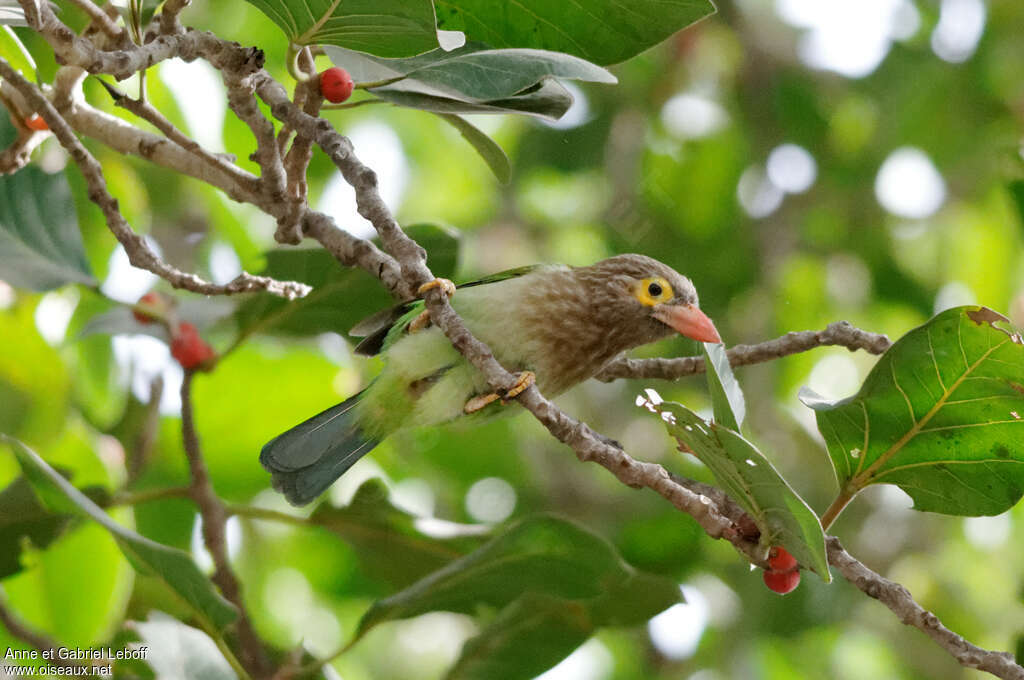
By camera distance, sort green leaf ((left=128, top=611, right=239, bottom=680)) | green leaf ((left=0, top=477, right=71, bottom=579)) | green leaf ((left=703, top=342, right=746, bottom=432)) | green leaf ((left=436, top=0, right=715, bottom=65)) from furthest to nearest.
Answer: green leaf ((left=0, top=477, right=71, bottom=579)) → green leaf ((left=436, top=0, right=715, bottom=65)) → green leaf ((left=128, top=611, right=239, bottom=680)) → green leaf ((left=703, top=342, right=746, bottom=432))

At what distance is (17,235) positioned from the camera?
9.30ft

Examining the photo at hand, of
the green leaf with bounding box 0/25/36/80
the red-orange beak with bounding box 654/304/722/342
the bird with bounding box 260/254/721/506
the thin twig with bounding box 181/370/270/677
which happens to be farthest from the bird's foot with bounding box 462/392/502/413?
the green leaf with bounding box 0/25/36/80

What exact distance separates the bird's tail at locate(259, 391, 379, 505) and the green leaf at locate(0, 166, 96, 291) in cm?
72

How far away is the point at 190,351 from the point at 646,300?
1.35m

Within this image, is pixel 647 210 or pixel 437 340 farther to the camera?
pixel 647 210

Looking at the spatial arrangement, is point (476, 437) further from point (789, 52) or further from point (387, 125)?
point (789, 52)

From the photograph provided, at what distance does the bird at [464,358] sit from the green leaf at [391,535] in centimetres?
17

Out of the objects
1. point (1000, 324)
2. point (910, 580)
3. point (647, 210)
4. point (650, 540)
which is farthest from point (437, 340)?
point (910, 580)

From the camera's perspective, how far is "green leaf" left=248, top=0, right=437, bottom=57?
6.81 ft

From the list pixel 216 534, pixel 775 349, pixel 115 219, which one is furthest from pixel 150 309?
pixel 775 349

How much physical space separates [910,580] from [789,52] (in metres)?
3.41

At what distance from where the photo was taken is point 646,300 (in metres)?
3.11

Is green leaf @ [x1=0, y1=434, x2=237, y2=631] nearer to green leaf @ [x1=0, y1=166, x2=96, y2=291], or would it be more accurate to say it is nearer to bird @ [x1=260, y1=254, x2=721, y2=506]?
bird @ [x1=260, y1=254, x2=721, y2=506]

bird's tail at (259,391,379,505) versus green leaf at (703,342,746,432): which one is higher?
green leaf at (703,342,746,432)
